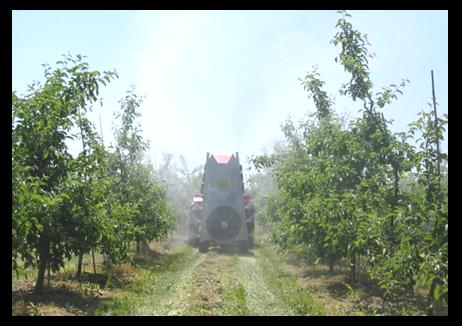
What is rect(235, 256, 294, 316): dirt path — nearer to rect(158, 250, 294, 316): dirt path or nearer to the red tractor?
rect(158, 250, 294, 316): dirt path

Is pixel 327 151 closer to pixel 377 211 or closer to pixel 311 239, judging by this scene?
pixel 311 239

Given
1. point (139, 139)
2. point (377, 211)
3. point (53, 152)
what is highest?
point (139, 139)

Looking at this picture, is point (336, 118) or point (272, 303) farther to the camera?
point (336, 118)

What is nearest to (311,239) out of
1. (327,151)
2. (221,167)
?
(327,151)

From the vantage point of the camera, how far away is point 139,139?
20141 millimetres

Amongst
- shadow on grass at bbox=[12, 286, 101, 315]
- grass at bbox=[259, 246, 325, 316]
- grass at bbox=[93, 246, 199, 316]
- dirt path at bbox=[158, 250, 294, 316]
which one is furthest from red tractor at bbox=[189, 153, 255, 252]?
shadow on grass at bbox=[12, 286, 101, 315]

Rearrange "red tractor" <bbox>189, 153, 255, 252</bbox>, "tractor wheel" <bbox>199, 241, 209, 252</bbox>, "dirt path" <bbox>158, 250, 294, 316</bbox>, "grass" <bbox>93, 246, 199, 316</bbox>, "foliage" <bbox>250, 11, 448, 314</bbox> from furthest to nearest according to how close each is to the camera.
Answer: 1. "tractor wheel" <bbox>199, 241, 209, 252</bbox>
2. "red tractor" <bbox>189, 153, 255, 252</bbox>
3. "dirt path" <bbox>158, 250, 294, 316</bbox>
4. "grass" <bbox>93, 246, 199, 316</bbox>
5. "foliage" <bbox>250, 11, 448, 314</bbox>

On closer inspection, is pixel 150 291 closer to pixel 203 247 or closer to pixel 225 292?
pixel 225 292

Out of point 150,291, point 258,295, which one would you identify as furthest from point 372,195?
point 150,291

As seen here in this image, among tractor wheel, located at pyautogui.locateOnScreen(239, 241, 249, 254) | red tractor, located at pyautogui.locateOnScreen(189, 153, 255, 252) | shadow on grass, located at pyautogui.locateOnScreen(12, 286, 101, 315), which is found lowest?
tractor wheel, located at pyautogui.locateOnScreen(239, 241, 249, 254)

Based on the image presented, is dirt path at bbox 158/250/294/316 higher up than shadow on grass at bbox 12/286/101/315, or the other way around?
shadow on grass at bbox 12/286/101/315

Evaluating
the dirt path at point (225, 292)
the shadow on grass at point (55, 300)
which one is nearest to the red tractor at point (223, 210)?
the dirt path at point (225, 292)

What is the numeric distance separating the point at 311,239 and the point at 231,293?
3660 millimetres

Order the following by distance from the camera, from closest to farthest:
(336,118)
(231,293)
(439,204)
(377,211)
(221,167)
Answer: (439,204), (377,211), (231,293), (336,118), (221,167)
